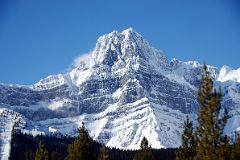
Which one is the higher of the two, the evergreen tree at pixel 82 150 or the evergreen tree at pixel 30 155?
the evergreen tree at pixel 30 155

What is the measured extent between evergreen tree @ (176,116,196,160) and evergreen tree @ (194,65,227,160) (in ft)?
44.7

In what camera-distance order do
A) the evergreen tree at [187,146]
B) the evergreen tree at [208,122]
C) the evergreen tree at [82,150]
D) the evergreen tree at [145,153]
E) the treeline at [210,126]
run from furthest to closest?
1. the evergreen tree at [145,153]
2. the evergreen tree at [187,146]
3. the evergreen tree at [82,150]
4. the evergreen tree at [208,122]
5. the treeline at [210,126]

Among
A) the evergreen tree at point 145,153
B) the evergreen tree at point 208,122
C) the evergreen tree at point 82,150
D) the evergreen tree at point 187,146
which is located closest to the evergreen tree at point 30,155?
the evergreen tree at point 145,153

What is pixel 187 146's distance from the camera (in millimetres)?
57438

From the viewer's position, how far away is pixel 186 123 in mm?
58562

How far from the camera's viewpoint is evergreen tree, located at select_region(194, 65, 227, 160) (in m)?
41.1

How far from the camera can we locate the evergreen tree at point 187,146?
57.0 metres

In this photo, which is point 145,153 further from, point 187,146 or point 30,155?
point 30,155

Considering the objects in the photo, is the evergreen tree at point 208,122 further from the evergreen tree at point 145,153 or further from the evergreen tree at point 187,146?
the evergreen tree at point 145,153

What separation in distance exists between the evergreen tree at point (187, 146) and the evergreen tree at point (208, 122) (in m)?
13.6

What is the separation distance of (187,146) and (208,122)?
16.0m

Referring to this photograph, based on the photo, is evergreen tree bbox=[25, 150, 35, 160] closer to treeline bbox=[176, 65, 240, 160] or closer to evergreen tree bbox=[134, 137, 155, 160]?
evergreen tree bbox=[134, 137, 155, 160]

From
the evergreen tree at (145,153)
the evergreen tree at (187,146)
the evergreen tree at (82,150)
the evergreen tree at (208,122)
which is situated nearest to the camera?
the evergreen tree at (208,122)

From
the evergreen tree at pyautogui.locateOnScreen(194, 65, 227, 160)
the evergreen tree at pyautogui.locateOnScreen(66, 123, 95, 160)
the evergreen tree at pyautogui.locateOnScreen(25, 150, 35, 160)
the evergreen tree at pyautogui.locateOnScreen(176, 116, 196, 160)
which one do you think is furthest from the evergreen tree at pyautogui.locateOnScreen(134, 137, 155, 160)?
the evergreen tree at pyautogui.locateOnScreen(194, 65, 227, 160)
